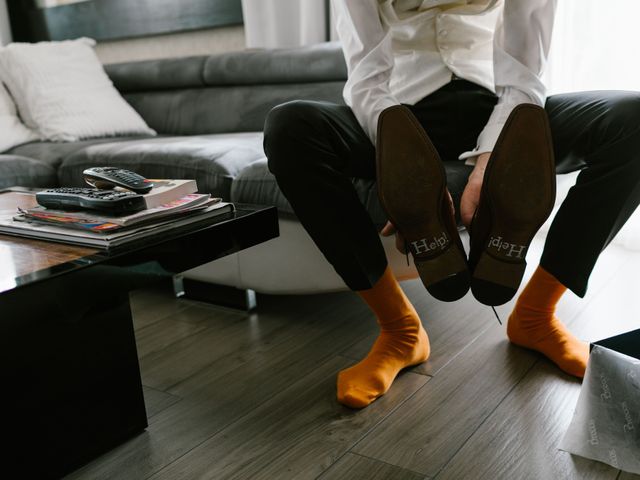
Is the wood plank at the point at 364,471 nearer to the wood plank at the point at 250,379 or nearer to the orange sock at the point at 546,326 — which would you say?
the wood plank at the point at 250,379

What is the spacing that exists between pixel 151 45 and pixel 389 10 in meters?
2.03

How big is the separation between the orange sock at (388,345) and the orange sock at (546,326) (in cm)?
19

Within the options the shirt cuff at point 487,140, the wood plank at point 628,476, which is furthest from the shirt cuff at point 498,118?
the wood plank at point 628,476

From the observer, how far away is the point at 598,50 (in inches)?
77.5

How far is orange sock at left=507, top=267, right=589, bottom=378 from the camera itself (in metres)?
1.18

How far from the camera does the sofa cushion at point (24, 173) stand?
1926 millimetres

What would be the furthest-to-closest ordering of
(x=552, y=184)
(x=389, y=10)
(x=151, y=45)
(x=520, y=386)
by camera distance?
(x=151, y=45), (x=389, y=10), (x=520, y=386), (x=552, y=184)

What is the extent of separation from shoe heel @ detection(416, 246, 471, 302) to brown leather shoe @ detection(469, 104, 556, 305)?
0.03 metres

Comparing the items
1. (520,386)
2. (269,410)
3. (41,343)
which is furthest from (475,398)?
(41,343)

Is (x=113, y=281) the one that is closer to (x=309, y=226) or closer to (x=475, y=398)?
(x=309, y=226)

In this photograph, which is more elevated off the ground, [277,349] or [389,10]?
[389,10]

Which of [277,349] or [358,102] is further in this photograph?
[277,349]

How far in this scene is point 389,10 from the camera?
132cm

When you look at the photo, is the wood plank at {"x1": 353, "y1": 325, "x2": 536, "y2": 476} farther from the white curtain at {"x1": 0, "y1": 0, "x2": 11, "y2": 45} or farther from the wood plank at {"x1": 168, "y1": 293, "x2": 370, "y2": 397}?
the white curtain at {"x1": 0, "y1": 0, "x2": 11, "y2": 45}
